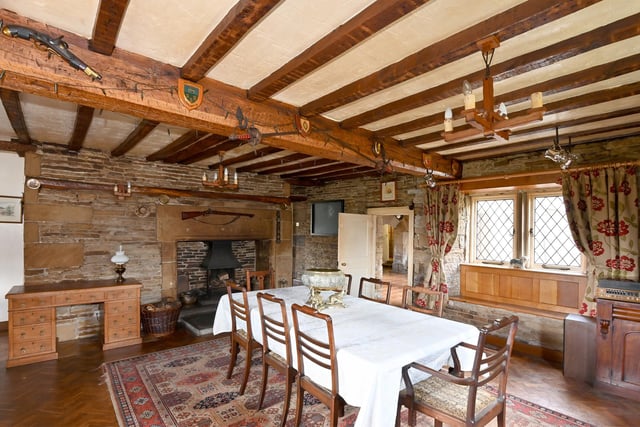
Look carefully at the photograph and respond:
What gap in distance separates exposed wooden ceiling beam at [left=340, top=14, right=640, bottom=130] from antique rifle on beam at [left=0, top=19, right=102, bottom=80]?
1.93 metres

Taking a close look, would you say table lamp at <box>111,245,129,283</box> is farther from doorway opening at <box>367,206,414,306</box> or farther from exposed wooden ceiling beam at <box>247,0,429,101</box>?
doorway opening at <box>367,206,414,306</box>

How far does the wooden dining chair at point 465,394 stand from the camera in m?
1.70

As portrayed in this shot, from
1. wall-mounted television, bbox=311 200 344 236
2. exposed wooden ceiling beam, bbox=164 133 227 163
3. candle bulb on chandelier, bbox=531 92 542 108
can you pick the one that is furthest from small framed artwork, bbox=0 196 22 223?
candle bulb on chandelier, bbox=531 92 542 108

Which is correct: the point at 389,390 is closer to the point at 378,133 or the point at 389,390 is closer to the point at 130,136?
the point at 378,133

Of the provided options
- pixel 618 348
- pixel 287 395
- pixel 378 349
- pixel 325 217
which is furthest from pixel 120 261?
pixel 618 348

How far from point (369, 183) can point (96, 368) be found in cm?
457

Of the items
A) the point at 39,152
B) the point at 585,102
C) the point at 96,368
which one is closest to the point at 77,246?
the point at 39,152

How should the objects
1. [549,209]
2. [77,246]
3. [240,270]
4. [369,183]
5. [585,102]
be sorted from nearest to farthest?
1. [585,102]
2. [549,209]
3. [77,246]
4. [369,183]
5. [240,270]

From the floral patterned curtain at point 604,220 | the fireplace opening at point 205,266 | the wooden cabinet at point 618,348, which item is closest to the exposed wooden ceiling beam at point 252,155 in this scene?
the fireplace opening at point 205,266

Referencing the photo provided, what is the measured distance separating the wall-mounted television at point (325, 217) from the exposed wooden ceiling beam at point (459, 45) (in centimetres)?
390

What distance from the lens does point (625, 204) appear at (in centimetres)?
312

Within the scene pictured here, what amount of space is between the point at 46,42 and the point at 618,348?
4584 millimetres

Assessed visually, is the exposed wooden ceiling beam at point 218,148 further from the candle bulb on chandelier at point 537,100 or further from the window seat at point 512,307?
the window seat at point 512,307

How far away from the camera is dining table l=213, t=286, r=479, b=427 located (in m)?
1.71
